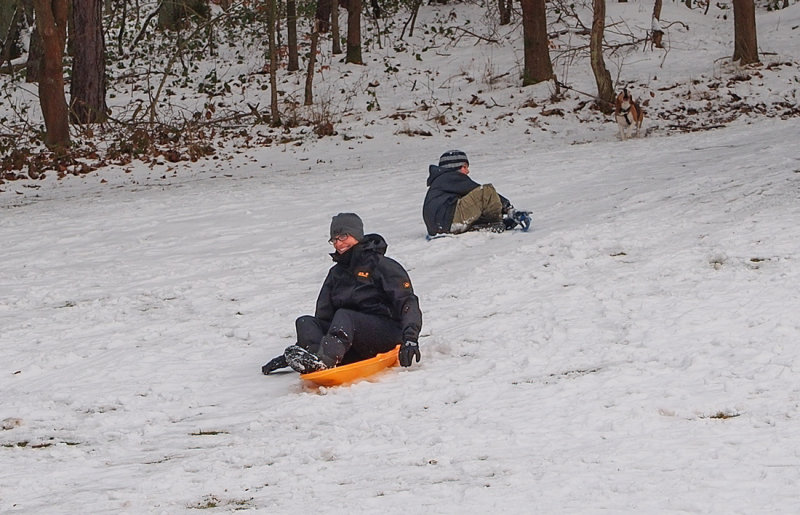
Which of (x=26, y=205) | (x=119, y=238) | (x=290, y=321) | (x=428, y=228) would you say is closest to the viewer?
(x=290, y=321)

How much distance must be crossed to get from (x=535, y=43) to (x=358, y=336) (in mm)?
18074

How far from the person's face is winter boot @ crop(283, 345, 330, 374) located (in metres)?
0.71

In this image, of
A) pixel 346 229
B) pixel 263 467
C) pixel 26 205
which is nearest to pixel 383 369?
pixel 346 229

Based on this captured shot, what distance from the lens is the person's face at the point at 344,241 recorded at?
6.08 meters

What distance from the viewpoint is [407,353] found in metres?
5.78

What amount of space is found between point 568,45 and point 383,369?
21.8m

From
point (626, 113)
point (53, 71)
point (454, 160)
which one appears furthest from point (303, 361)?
point (53, 71)

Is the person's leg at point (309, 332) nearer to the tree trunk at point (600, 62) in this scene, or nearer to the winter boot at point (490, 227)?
the winter boot at point (490, 227)

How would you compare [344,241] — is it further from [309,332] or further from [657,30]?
[657,30]

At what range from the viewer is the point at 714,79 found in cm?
2219

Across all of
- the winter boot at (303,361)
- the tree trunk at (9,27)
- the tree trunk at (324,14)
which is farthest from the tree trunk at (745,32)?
the winter boot at (303,361)

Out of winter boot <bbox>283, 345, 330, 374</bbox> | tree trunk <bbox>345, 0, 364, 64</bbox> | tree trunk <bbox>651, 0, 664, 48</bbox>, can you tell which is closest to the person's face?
winter boot <bbox>283, 345, 330, 374</bbox>

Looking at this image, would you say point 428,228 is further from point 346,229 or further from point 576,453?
point 576,453

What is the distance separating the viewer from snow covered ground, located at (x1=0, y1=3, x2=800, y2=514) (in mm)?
4047
